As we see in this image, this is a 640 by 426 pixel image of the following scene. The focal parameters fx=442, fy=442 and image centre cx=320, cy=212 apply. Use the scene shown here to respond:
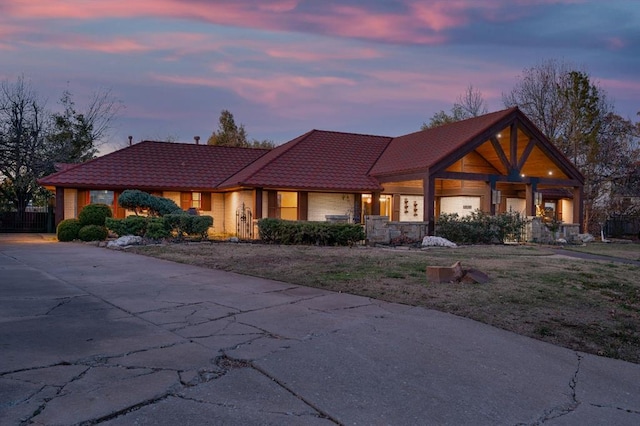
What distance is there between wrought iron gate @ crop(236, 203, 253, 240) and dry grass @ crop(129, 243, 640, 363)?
7.83 metres

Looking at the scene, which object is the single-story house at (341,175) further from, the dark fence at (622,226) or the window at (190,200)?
the dark fence at (622,226)

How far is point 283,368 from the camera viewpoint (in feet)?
12.5

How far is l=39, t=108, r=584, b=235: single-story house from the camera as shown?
2108 cm

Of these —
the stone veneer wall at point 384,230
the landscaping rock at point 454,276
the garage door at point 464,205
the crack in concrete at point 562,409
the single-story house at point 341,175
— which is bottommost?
the crack in concrete at point 562,409

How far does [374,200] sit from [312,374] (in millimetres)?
20172

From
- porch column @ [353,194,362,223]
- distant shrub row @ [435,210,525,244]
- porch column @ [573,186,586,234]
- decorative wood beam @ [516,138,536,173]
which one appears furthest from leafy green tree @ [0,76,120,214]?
porch column @ [573,186,586,234]

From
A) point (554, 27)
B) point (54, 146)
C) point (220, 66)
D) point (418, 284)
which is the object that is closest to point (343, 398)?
point (418, 284)

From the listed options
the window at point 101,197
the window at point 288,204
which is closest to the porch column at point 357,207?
the window at point 288,204

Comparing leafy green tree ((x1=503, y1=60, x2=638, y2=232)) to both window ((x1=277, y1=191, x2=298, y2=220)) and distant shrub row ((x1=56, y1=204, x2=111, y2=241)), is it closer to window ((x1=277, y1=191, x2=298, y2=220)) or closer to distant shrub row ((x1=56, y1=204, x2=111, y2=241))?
window ((x1=277, y1=191, x2=298, y2=220))

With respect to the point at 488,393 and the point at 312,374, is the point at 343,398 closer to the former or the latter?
the point at 312,374

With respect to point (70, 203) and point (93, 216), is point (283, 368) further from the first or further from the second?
point (70, 203)

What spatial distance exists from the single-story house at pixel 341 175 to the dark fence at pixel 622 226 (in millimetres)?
6174

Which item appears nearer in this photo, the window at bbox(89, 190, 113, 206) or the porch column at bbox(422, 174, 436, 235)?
the porch column at bbox(422, 174, 436, 235)

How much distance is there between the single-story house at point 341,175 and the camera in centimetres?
2108
